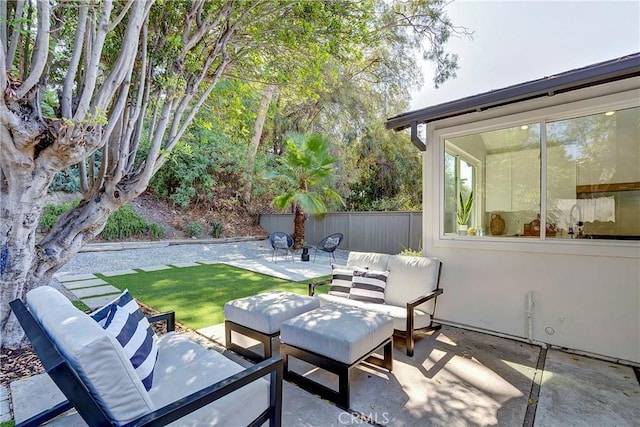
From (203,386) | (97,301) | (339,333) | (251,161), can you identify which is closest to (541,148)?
(339,333)

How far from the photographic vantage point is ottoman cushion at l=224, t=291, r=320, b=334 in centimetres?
289

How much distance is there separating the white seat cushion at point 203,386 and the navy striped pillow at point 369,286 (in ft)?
6.37

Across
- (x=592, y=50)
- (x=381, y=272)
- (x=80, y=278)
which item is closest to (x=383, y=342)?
(x=381, y=272)

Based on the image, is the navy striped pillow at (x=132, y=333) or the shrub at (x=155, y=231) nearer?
the navy striped pillow at (x=132, y=333)

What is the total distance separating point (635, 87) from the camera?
2.99 m

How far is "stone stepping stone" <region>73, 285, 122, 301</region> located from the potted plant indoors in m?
5.68

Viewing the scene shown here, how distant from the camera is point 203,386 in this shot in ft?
5.74

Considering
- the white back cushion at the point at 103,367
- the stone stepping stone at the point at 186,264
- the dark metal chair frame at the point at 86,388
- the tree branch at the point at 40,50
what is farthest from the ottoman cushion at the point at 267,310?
the stone stepping stone at the point at 186,264

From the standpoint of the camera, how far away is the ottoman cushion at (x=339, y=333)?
2336mm

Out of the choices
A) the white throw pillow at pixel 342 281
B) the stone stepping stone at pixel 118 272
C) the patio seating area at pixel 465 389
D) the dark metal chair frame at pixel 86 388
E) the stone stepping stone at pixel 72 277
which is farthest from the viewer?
the stone stepping stone at pixel 118 272

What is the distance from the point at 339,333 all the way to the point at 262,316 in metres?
0.87

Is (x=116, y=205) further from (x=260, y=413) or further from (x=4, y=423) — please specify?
(x=260, y=413)

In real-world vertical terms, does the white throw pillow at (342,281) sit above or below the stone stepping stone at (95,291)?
above

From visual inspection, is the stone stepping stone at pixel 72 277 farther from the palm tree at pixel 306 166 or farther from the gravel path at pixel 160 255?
the palm tree at pixel 306 166
